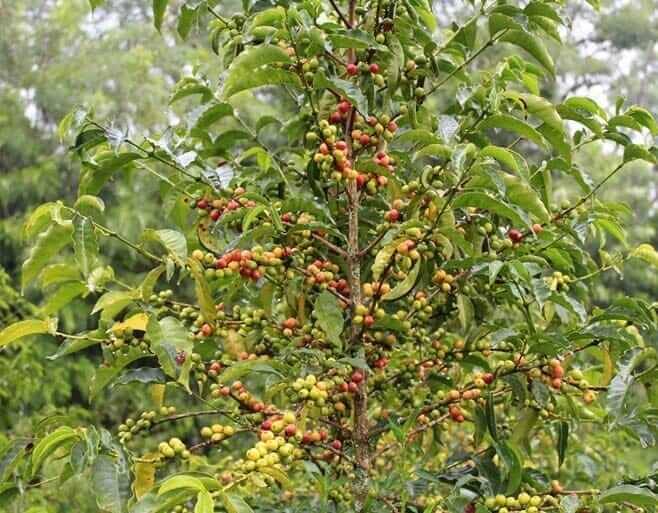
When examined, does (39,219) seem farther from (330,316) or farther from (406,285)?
(406,285)

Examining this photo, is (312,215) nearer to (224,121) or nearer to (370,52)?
(370,52)

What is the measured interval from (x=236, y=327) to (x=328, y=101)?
48 centimetres

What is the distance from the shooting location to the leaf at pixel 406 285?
62.3 inches

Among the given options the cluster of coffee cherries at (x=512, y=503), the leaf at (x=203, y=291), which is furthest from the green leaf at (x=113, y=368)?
the cluster of coffee cherries at (x=512, y=503)

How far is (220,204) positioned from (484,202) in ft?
1.74

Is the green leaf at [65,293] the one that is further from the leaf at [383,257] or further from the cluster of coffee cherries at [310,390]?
the leaf at [383,257]

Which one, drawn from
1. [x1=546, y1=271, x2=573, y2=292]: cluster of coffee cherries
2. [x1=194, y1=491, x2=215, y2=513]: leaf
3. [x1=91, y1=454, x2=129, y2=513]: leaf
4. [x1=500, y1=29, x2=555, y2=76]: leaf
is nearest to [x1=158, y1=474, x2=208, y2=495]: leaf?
[x1=194, y1=491, x2=215, y2=513]: leaf

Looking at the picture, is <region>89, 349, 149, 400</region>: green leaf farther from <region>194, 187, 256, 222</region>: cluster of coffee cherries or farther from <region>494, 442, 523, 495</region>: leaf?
<region>494, 442, 523, 495</region>: leaf

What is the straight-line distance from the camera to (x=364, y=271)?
186 centimetres

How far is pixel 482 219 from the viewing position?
1666 mm

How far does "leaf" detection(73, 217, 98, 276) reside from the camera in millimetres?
1338

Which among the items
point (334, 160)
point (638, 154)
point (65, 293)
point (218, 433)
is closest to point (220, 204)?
point (334, 160)

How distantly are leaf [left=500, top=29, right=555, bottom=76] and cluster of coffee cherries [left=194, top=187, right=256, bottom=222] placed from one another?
571mm

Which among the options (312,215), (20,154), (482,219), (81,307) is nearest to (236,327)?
(312,215)
